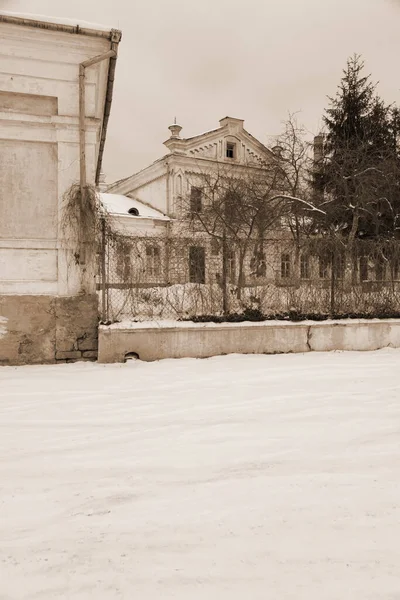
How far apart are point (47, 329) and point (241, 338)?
3.20 m

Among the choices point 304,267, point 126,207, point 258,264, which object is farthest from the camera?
point 126,207

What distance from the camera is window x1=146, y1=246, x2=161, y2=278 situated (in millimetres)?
7895

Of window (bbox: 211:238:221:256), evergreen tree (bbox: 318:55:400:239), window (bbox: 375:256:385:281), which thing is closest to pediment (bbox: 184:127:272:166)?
evergreen tree (bbox: 318:55:400:239)

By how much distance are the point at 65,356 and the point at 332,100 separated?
21.4 meters

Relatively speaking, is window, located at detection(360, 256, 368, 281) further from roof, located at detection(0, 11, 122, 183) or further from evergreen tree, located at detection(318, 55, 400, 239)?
evergreen tree, located at detection(318, 55, 400, 239)

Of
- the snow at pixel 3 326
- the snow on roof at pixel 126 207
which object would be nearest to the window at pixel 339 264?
the snow at pixel 3 326

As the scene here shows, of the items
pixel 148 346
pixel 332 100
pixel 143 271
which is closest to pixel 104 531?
pixel 148 346

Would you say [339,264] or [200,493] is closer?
[200,493]

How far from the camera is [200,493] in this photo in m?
2.90

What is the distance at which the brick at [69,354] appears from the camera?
727 centimetres

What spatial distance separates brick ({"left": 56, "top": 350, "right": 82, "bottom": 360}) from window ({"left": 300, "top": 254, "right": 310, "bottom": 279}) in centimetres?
445

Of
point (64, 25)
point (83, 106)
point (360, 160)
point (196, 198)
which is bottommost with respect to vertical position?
point (83, 106)

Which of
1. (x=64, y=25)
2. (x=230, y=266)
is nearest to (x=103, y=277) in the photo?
(x=230, y=266)

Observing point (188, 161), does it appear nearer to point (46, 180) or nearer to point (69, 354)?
point (46, 180)
